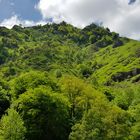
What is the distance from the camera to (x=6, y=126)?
8888 cm

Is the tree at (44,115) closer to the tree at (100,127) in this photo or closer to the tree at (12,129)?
the tree at (100,127)

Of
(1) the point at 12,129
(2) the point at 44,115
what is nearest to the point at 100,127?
(2) the point at 44,115

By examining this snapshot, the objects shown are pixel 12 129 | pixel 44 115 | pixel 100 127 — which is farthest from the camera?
pixel 44 115

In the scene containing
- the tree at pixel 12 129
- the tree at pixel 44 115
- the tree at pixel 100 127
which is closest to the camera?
the tree at pixel 12 129

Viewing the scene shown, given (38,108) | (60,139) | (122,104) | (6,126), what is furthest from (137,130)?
(122,104)

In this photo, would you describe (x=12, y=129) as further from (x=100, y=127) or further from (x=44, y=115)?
(x=100, y=127)

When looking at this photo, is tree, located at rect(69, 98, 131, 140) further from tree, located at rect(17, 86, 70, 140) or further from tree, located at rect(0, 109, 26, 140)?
tree, located at rect(0, 109, 26, 140)

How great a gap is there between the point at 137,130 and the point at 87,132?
22273 mm

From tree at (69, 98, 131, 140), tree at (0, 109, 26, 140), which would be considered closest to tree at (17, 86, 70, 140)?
tree at (69, 98, 131, 140)

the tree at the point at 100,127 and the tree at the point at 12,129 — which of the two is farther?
the tree at the point at 100,127

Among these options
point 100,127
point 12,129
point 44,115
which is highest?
point 44,115

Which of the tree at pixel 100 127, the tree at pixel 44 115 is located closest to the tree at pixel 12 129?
the tree at pixel 44 115

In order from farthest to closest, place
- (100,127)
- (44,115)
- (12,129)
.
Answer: (44,115) → (100,127) → (12,129)

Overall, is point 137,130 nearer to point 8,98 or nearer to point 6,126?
point 6,126
